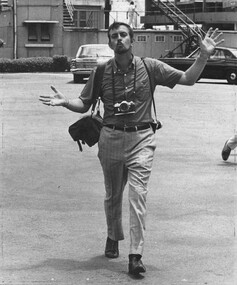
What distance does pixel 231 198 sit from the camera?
34.4 feet

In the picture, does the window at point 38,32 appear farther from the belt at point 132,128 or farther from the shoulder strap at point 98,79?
the belt at point 132,128

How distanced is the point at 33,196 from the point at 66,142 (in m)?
5.22

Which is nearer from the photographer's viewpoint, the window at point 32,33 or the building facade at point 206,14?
the window at point 32,33

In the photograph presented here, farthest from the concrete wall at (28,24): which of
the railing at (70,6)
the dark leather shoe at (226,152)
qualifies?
the dark leather shoe at (226,152)

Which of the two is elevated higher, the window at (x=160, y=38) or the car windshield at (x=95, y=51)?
the car windshield at (x=95, y=51)

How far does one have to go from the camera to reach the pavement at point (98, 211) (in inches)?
278

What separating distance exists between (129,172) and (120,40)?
39.5 inches

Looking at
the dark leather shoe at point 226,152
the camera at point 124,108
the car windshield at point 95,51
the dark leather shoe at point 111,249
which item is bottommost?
the car windshield at point 95,51

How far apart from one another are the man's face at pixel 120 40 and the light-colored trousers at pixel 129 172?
2.07 feet

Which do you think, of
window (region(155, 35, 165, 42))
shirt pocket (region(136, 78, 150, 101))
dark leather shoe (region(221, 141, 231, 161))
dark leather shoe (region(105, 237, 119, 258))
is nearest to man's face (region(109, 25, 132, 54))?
shirt pocket (region(136, 78, 150, 101))

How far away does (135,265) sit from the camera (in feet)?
22.4

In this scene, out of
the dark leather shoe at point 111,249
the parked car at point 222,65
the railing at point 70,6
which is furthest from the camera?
the railing at point 70,6

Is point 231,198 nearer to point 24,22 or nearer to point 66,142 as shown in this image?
point 66,142

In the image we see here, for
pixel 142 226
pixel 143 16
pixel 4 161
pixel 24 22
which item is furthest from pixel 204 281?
pixel 143 16
